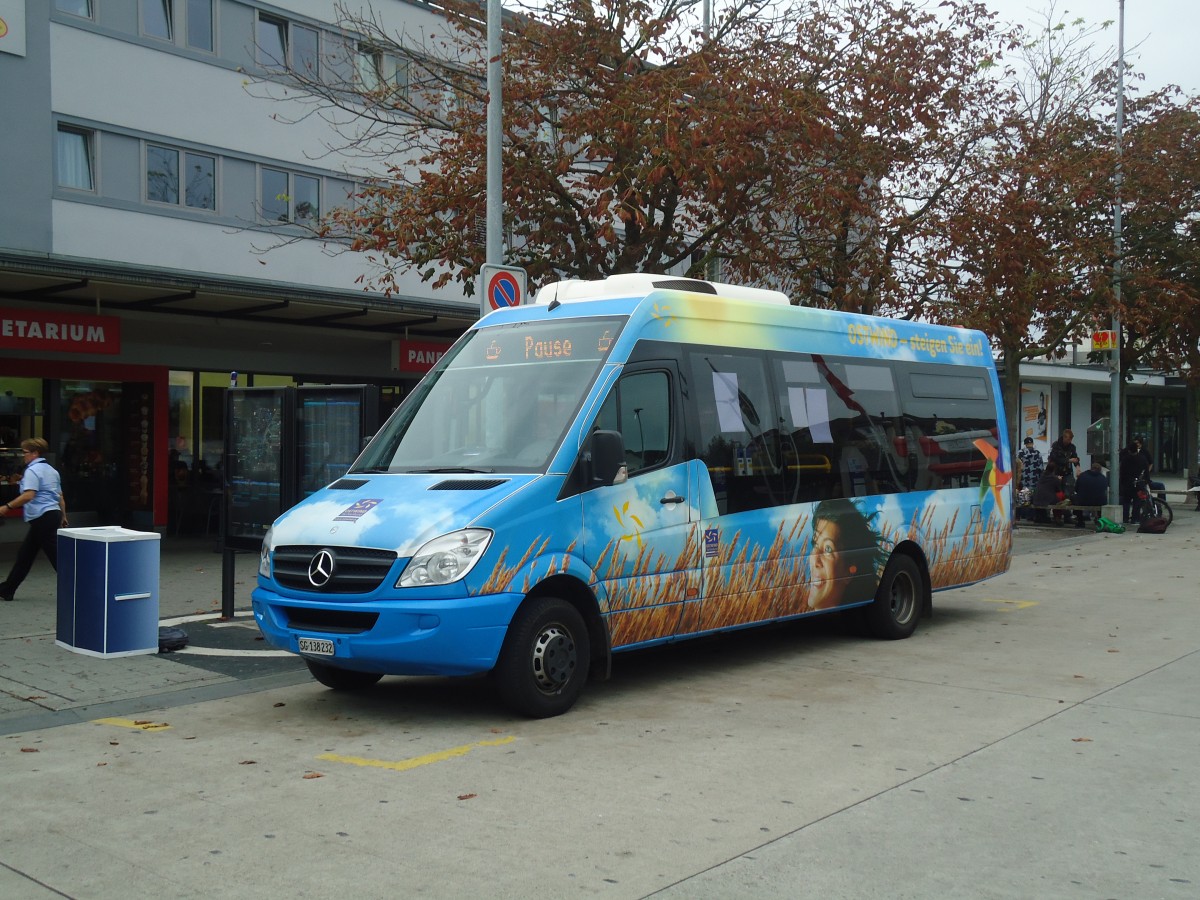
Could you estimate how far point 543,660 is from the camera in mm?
7684

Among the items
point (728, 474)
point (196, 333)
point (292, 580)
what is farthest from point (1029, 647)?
point (196, 333)

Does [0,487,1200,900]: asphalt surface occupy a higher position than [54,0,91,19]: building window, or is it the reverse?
[54,0,91,19]: building window

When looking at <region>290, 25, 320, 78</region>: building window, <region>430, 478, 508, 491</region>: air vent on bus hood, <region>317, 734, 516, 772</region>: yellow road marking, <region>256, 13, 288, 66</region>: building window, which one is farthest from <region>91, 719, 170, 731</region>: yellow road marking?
<region>290, 25, 320, 78</region>: building window

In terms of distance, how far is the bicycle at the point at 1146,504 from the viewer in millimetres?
24688

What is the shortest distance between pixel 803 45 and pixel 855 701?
11.3 m

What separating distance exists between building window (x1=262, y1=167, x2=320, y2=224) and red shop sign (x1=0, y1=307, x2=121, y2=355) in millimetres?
5138

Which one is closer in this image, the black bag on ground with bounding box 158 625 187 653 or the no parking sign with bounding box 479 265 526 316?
the black bag on ground with bounding box 158 625 187 653

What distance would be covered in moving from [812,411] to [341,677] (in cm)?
428

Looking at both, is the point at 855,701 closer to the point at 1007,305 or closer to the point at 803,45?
the point at 803,45

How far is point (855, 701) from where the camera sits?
8.33 meters

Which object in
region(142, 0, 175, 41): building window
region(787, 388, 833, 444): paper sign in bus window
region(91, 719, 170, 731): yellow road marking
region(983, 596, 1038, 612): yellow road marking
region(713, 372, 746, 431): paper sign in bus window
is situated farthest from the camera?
region(142, 0, 175, 41): building window

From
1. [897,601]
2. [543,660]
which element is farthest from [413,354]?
[543,660]

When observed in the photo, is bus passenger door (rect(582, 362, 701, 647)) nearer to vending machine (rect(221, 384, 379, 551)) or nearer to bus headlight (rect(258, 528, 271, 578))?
bus headlight (rect(258, 528, 271, 578))

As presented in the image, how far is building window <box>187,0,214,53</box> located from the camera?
68.8 ft
